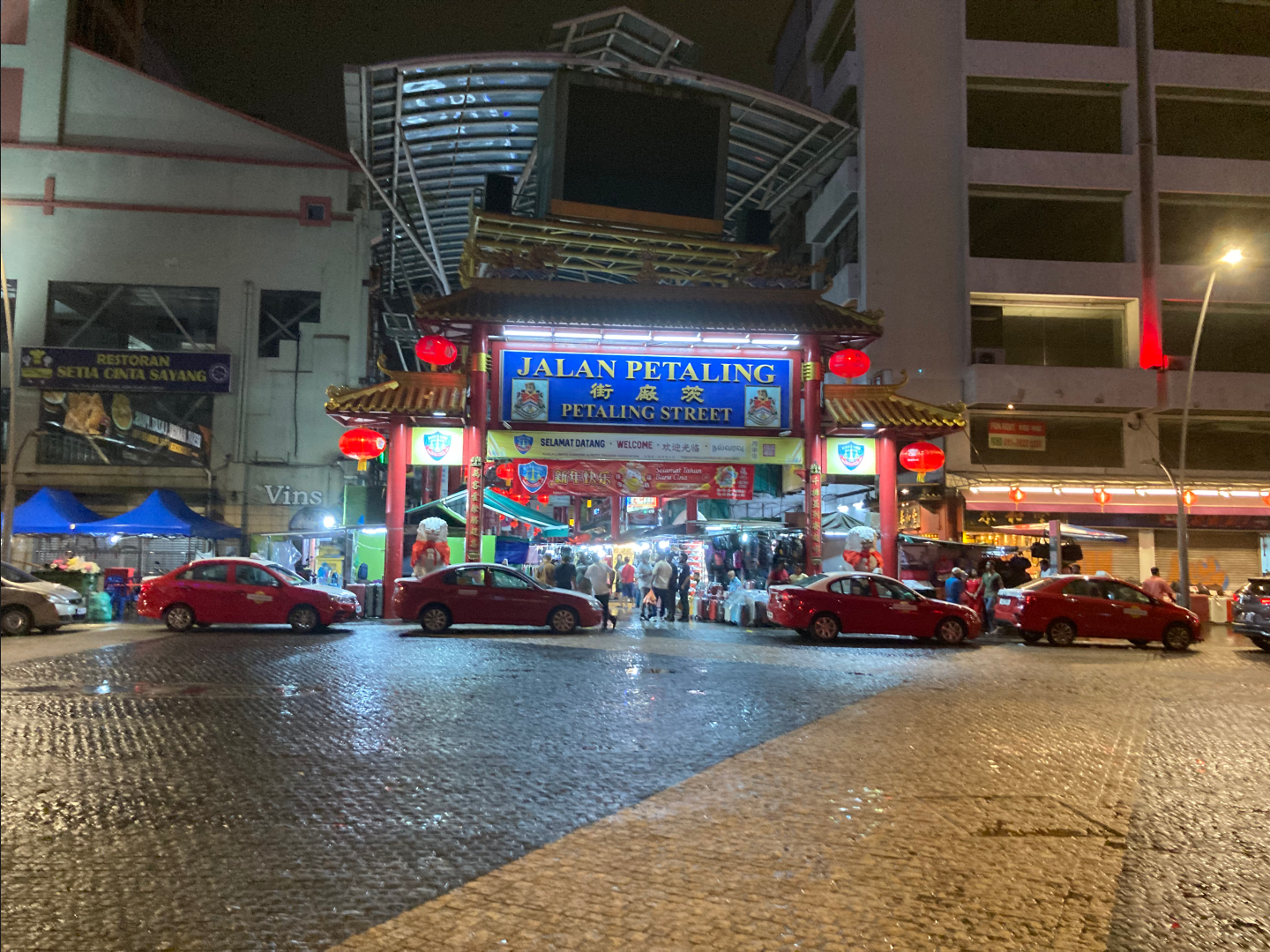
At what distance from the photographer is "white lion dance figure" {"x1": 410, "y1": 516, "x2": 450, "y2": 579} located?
2089 centimetres

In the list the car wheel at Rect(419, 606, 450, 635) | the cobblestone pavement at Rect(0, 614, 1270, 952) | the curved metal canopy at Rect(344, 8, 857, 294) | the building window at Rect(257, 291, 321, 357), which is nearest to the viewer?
the cobblestone pavement at Rect(0, 614, 1270, 952)

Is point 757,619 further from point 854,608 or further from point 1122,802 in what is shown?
point 1122,802

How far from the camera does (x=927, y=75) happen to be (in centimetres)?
3525

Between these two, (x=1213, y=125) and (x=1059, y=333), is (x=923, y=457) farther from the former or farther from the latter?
(x=1213, y=125)

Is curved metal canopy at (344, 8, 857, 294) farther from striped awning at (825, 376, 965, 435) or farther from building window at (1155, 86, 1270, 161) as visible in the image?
building window at (1155, 86, 1270, 161)

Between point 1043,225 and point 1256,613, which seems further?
point 1043,225

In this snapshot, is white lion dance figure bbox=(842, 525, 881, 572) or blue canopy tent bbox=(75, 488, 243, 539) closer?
blue canopy tent bbox=(75, 488, 243, 539)

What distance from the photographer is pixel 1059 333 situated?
3484 centimetres

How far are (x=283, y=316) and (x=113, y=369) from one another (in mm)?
28978

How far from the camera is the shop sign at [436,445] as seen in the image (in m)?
22.4

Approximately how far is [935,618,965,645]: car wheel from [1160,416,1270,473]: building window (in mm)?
20480

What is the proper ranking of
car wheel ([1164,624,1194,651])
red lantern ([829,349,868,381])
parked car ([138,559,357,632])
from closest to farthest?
parked car ([138,559,357,632]) < car wheel ([1164,624,1194,651]) < red lantern ([829,349,868,381])

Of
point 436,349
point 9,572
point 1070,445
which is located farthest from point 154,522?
point 1070,445

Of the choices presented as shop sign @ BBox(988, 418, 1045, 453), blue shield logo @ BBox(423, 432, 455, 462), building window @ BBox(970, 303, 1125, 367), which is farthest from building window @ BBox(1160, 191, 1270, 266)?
blue shield logo @ BBox(423, 432, 455, 462)
